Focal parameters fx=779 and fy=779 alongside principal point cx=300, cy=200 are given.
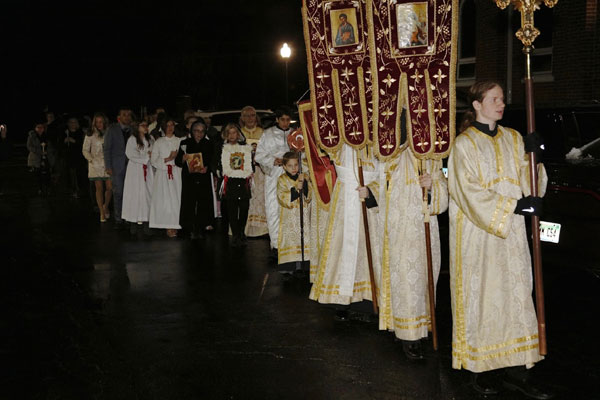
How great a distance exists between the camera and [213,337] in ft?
21.9

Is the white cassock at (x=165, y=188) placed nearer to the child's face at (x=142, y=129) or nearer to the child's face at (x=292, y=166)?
the child's face at (x=142, y=129)

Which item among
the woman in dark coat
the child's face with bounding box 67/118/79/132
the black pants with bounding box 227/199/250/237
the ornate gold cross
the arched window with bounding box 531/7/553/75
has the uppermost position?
the arched window with bounding box 531/7/553/75

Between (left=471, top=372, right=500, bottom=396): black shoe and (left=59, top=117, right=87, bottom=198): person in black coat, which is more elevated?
(left=59, top=117, right=87, bottom=198): person in black coat

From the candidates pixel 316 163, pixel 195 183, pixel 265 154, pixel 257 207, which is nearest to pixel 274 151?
pixel 265 154

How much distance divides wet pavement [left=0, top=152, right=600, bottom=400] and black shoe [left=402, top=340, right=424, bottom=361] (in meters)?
0.07

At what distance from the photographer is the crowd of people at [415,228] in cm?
505

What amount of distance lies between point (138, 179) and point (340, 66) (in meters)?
7.05

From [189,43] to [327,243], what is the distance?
28996mm

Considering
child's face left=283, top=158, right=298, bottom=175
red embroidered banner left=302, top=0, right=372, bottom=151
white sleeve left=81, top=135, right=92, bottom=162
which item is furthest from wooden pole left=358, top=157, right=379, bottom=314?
white sleeve left=81, top=135, right=92, bottom=162

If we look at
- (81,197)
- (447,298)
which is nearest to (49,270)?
(447,298)

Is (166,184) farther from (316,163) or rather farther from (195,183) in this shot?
(316,163)

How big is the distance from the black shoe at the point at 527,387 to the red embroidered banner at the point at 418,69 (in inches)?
66.1

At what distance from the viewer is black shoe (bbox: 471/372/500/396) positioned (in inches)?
202

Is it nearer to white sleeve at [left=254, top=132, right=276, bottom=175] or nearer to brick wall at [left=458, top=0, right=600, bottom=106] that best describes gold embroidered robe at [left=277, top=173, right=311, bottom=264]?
white sleeve at [left=254, top=132, right=276, bottom=175]
